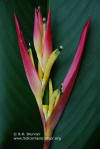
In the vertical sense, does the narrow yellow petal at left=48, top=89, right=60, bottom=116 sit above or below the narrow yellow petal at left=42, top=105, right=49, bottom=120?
above

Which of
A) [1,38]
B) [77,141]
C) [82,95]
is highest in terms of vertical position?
[1,38]

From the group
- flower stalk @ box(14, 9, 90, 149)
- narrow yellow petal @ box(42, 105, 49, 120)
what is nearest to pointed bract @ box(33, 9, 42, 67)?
flower stalk @ box(14, 9, 90, 149)

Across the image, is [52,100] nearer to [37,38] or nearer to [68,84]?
[68,84]

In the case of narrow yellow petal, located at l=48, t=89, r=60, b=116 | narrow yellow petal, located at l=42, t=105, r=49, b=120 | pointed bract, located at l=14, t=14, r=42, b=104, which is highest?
pointed bract, located at l=14, t=14, r=42, b=104

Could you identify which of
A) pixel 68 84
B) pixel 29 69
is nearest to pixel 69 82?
pixel 68 84

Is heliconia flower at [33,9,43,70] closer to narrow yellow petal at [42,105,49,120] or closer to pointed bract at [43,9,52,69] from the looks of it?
pointed bract at [43,9,52,69]

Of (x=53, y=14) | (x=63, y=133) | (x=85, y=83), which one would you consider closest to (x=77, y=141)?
(x=63, y=133)

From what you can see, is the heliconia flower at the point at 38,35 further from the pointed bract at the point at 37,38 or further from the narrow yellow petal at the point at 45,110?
the narrow yellow petal at the point at 45,110

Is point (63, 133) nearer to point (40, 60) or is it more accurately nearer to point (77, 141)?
point (77, 141)
